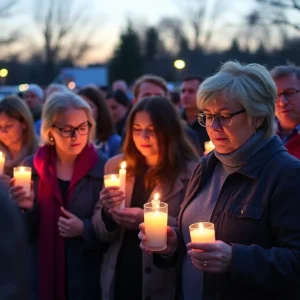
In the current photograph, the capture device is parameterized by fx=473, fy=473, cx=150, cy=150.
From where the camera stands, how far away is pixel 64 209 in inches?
145

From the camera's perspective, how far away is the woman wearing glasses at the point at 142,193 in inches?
128

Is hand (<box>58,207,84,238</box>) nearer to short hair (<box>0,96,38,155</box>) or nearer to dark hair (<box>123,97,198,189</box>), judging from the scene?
dark hair (<box>123,97,198,189</box>)

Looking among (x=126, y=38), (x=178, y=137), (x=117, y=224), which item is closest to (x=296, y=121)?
(x=178, y=137)

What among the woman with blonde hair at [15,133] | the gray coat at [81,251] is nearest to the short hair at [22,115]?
the woman with blonde hair at [15,133]

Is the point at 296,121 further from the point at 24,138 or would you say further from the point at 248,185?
the point at 24,138

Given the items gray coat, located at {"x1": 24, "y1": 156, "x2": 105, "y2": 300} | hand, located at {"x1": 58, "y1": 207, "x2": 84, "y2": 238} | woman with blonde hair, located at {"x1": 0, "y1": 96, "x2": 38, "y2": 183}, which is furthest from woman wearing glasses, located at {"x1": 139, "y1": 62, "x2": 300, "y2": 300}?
woman with blonde hair, located at {"x1": 0, "y1": 96, "x2": 38, "y2": 183}

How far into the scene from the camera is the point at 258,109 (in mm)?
2393

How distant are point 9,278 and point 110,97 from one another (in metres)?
6.91

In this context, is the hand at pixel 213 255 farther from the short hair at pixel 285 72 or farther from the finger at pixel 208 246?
the short hair at pixel 285 72

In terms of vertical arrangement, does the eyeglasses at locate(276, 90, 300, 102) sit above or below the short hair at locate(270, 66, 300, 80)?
below

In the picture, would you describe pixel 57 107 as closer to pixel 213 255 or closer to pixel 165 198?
pixel 165 198

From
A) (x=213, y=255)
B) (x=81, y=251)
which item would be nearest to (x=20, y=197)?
(x=81, y=251)

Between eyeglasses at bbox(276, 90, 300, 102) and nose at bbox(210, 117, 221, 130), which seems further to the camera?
eyeglasses at bbox(276, 90, 300, 102)

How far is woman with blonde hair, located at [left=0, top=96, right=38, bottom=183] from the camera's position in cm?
464
